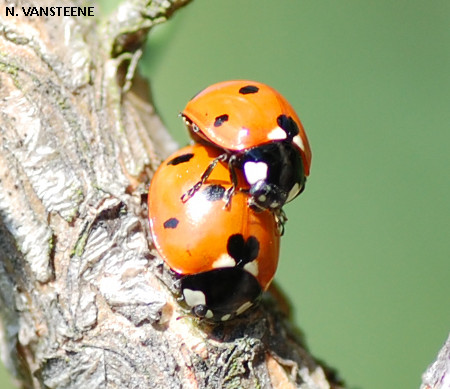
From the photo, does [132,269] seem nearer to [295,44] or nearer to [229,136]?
[229,136]

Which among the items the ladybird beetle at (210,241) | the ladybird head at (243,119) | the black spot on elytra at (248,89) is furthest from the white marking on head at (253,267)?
the black spot on elytra at (248,89)

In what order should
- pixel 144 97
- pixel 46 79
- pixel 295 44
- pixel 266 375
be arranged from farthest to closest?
pixel 295 44 → pixel 144 97 → pixel 46 79 → pixel 266 375

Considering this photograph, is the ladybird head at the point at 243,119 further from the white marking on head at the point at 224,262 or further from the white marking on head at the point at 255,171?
the white marking on head at the point at 224,262

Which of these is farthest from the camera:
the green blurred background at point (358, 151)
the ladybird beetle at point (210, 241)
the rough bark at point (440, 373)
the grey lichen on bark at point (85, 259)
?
the green blurred background at point (358, 151)

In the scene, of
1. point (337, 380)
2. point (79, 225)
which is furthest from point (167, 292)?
point (337, 380)

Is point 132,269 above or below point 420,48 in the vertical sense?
above

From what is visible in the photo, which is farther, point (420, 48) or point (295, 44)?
point (295, 44)

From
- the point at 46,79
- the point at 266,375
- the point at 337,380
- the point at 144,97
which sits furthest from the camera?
the point at 144,97

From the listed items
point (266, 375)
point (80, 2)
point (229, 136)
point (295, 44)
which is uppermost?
point (80, 2)
